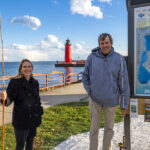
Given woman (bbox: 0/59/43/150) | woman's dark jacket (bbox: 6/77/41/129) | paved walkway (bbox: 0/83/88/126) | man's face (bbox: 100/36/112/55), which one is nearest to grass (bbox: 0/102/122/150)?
paved walkway (bbox: 0/83/88/126)

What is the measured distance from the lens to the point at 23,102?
2430mm

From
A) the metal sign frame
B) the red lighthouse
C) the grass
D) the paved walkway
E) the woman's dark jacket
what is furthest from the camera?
the red lighthouse

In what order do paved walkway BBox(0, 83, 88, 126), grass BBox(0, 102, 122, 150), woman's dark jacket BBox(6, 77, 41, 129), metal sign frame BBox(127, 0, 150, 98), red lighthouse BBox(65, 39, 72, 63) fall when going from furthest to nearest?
red lighthouse BBox(65, 39, 72, 63) < paved walkway BBox(0, 83, 88, 126) < grass BBox(0, 102, 122, 150) < metal sign frame BBox(127, 0, 150, 98) < woman's dark jacket BBox(6, 77, 41, 129)

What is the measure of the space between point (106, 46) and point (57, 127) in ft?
9.19

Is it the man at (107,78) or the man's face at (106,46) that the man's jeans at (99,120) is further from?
the man's face at (106,46)

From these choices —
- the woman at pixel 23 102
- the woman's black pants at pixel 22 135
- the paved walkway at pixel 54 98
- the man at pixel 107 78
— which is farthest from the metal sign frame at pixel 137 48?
the paved walkway at pixel 54 98

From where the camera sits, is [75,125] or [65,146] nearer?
[65,146]

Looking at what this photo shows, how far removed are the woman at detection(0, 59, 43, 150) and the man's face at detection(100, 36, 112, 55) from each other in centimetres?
108

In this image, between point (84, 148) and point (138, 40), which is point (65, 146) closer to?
point (84, 148)

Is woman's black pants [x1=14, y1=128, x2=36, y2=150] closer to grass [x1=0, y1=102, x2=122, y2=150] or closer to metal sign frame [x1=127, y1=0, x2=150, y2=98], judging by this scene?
grass [x1=0, y1=102, x2=122, y2=150]

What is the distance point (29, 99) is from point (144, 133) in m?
2.87

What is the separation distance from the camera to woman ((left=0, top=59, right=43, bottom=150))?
93.8 inches

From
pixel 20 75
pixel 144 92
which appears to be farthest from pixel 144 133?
pixel 20 75

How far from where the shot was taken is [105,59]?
2449 mm
